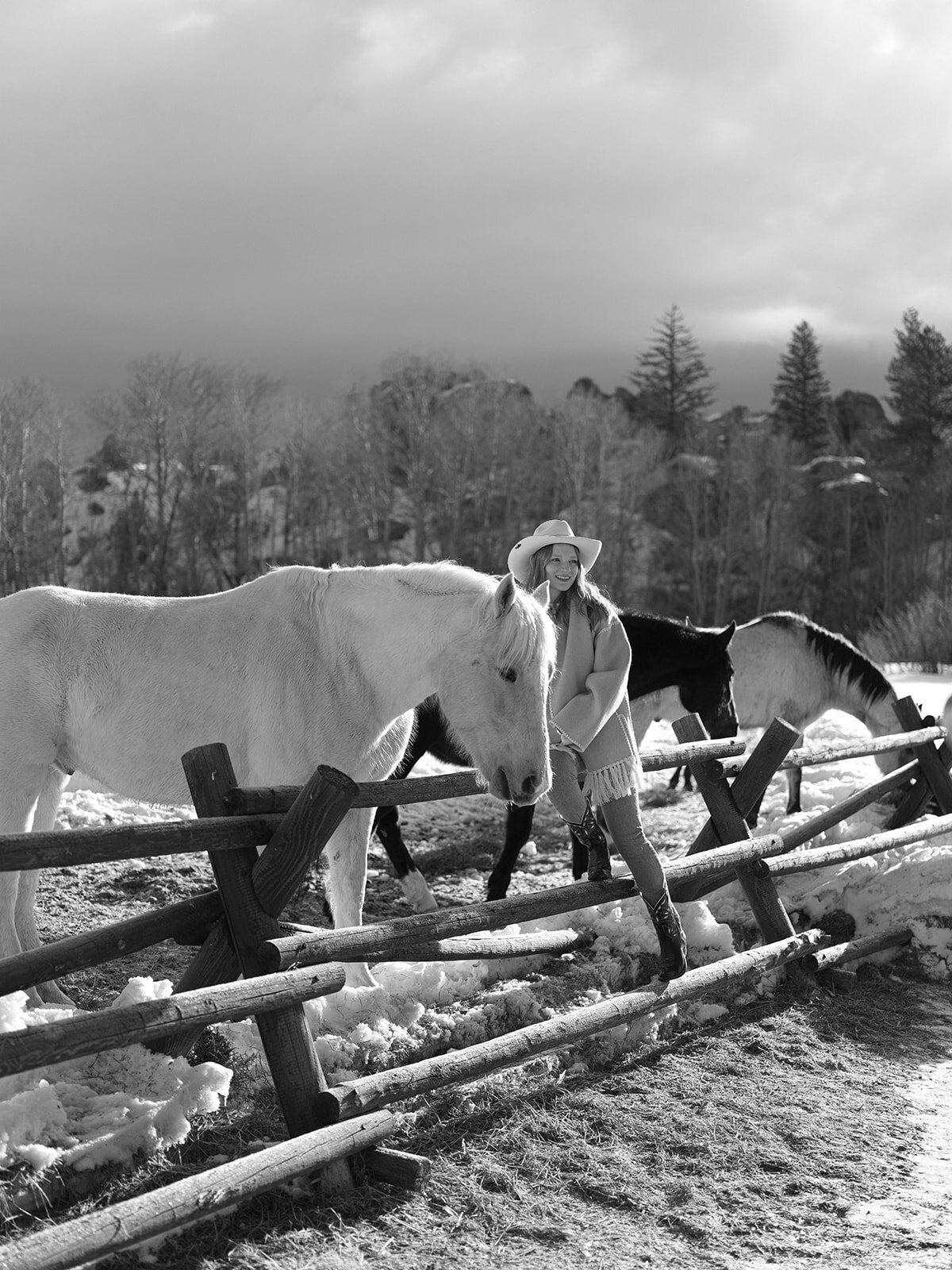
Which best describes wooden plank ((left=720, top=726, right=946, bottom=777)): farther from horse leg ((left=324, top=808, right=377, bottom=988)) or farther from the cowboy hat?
horse leg ((left=324, top=808, right=377, bottom=988))

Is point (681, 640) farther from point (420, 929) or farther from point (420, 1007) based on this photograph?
point (420, 929)

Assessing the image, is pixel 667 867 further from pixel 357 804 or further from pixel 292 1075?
pixel 292 1075

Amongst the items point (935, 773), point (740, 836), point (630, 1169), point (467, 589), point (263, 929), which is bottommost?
point (630, 1169)

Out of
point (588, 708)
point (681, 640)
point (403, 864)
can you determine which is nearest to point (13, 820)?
point (588, 708)

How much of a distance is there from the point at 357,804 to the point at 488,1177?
4.21ft

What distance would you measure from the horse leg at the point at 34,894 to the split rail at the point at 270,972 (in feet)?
4.43

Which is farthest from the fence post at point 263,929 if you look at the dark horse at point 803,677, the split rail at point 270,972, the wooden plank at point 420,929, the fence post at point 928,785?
the dark horse at point 803,677

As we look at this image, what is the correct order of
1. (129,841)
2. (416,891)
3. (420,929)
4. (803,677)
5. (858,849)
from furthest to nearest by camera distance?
(803,677) → (416,891) → (858,849) → (420,929) → (129,841)

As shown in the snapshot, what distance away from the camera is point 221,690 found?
15.1 ft

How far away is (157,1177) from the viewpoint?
3.12 m

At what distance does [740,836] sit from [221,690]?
2844mm

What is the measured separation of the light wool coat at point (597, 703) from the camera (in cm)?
396

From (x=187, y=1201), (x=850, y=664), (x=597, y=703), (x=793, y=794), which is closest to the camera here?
(x=187, y=1201)

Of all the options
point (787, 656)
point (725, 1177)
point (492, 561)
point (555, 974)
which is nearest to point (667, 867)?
point (555, 974)
